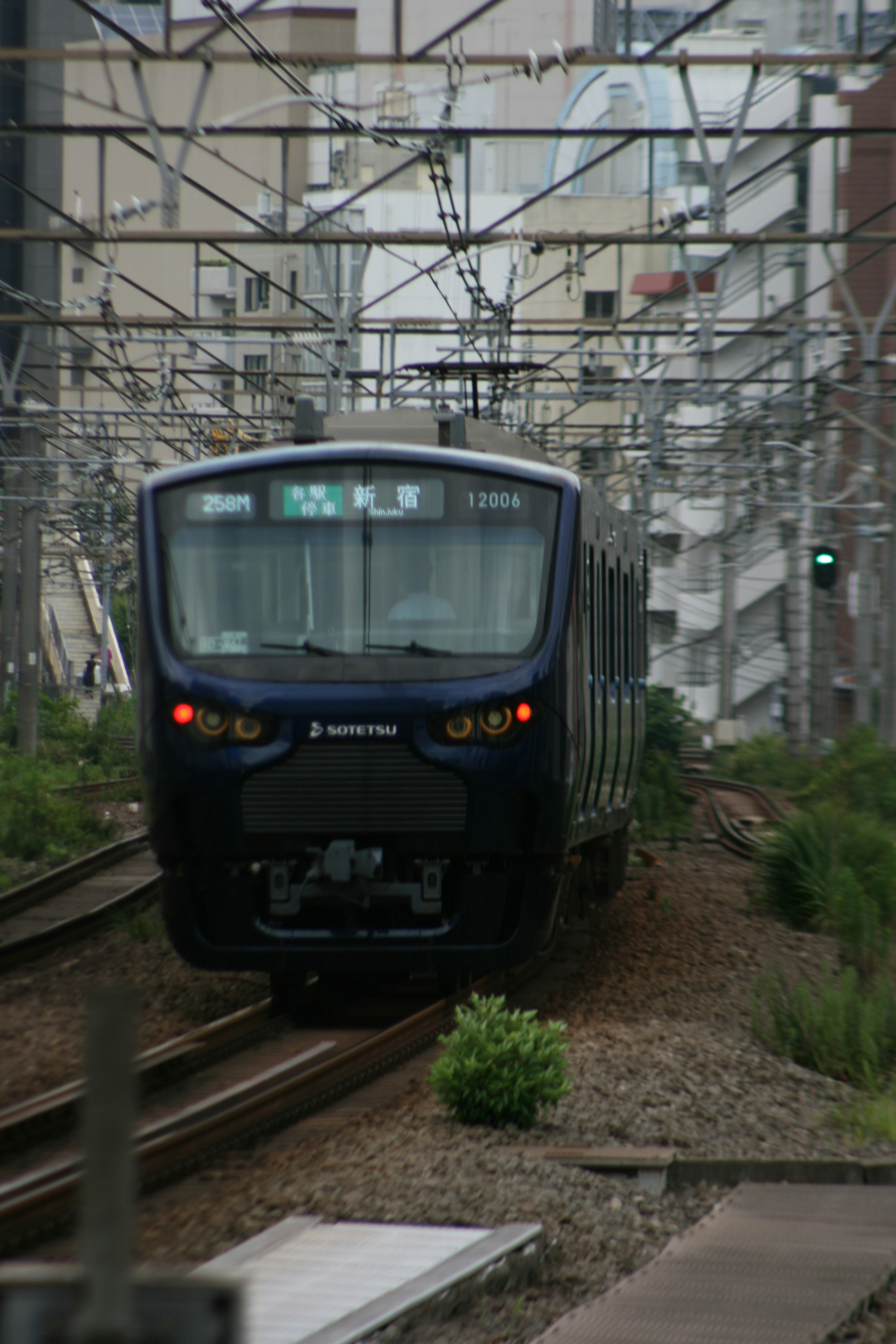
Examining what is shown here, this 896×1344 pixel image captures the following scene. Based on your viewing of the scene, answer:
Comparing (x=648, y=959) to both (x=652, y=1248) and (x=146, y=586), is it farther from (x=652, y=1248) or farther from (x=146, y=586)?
(x=652, y=1248)

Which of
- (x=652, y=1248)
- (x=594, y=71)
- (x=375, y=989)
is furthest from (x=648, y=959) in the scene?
(x=594, y=71)

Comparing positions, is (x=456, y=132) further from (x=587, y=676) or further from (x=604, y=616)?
(x=587, y=676)

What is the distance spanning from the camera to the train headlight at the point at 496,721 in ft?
26.4

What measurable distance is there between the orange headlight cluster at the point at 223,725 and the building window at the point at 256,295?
51.1m

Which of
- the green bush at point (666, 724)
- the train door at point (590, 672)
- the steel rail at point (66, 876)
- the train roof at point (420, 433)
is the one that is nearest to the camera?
the train door at point (590, 672)

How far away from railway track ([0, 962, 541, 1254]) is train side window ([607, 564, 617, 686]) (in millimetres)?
2367

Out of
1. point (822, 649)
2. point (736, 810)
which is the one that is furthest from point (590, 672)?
point (822, 649)

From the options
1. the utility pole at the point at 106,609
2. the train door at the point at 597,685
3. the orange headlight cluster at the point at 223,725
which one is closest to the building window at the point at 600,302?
the utility pole at the point at 106,609

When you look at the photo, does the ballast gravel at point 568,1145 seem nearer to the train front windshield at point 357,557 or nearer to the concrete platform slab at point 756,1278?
the concrete platform slab at point 756,1278

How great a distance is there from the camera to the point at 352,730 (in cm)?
800

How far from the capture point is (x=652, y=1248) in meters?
5.25

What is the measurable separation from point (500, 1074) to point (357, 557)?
291 centimetres

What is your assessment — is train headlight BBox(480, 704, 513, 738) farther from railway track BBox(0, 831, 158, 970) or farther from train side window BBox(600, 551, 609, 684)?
railway track BBox(0, 831, 158, 970)

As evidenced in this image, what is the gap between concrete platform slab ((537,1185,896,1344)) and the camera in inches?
168
